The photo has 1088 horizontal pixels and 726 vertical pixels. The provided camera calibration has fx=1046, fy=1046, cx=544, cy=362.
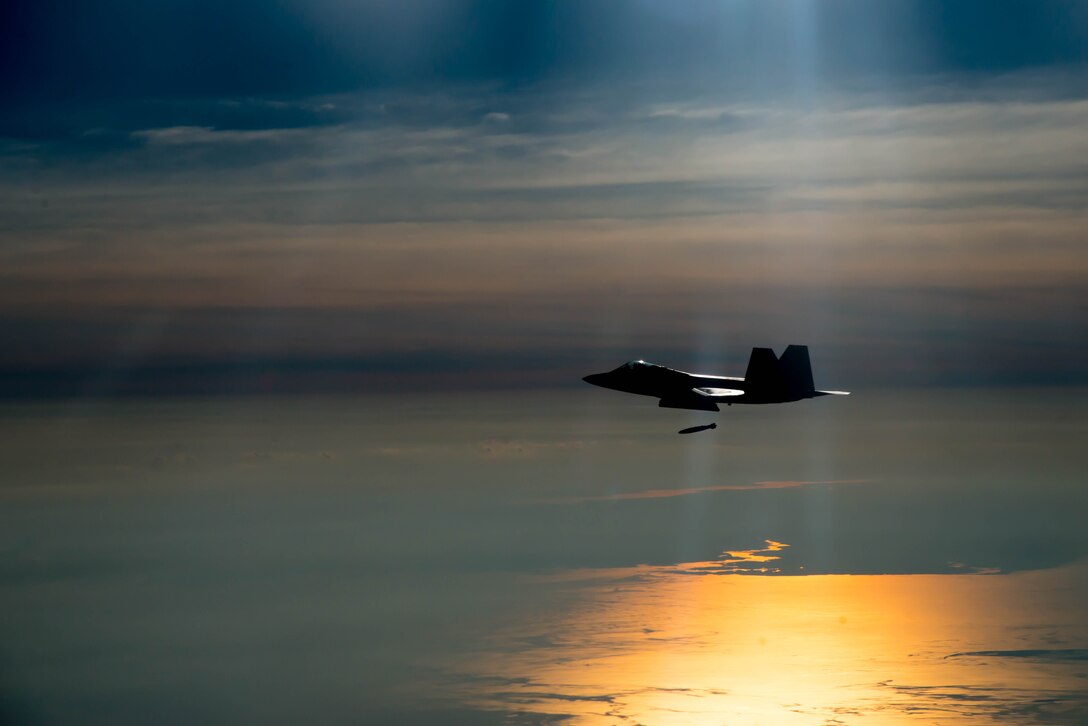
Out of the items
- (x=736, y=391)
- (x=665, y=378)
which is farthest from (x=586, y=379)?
(x=736, y=391)

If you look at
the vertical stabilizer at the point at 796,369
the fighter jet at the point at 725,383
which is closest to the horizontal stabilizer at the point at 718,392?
the fighter jet at the point at 725,383

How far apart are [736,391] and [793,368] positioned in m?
6.79

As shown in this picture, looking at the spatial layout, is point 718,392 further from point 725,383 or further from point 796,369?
point 796,369

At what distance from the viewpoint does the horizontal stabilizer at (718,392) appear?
108 metres

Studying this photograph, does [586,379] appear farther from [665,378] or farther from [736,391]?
[736,391]

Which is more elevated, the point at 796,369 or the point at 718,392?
the point at 796,369

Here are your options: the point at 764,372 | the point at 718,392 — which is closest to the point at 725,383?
the point at 718,392

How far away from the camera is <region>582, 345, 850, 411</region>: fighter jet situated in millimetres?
104625

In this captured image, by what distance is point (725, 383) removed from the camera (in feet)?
361

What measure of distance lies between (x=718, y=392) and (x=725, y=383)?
1960 millimetres

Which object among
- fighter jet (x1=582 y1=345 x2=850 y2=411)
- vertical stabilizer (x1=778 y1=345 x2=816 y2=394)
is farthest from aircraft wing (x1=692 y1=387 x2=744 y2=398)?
vertical stabilizer (x1=778 y1=345 x2=816 y2=394)

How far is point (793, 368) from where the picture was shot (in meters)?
105

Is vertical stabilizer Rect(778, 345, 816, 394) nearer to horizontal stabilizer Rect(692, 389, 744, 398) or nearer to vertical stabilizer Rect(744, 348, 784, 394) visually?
vertical stabilizer Rect(744, 348, 784, 394)

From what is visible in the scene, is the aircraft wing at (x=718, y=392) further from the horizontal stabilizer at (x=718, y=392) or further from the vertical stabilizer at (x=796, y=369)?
the vertical stabilizer at (x=796, y=369)
